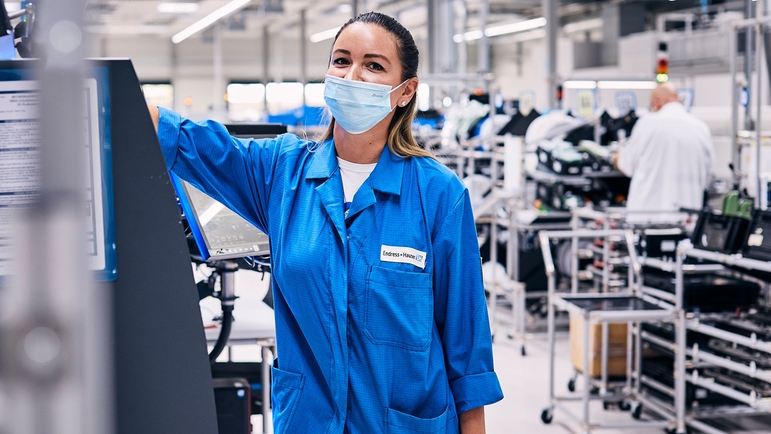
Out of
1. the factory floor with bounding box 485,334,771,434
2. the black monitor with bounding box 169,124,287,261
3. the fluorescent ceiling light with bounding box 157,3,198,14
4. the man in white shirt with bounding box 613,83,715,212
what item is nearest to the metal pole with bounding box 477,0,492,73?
the man in white shirt with bounding box 613,83,715,212

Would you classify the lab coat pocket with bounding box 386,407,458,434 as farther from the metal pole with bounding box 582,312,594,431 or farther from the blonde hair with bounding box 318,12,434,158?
the metal pole with bounding box 582,312,594,431

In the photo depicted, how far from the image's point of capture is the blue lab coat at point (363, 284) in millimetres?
1562

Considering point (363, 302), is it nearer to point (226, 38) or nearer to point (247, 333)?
point (247, 333)

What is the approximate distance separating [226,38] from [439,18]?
49.6 feet

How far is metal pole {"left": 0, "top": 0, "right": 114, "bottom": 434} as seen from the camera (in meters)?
0.46

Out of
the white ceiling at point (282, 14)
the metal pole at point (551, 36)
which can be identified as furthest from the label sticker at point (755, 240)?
the white ceiling at point (282, 14)

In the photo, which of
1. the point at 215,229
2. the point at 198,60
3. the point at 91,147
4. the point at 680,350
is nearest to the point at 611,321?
the point at 680,350

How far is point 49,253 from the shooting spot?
47cm

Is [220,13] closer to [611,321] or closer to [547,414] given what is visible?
[547,414]

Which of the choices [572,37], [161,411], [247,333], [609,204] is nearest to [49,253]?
[161,411]

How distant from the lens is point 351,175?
1.70 m

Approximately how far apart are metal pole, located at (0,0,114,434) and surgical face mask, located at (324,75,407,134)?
1227mm

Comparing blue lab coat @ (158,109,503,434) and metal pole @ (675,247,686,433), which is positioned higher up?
blue lab coat @ (158,109,503,434)

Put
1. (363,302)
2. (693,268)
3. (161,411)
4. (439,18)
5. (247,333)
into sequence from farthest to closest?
(439,18)
(693,268)
(247,333)
(363,302)
(161,411)
